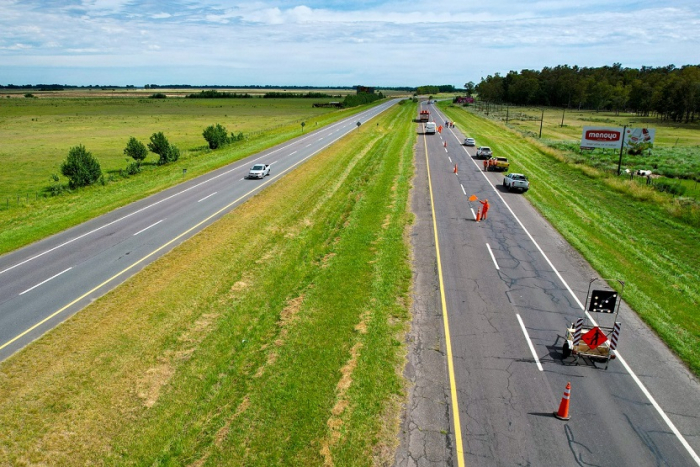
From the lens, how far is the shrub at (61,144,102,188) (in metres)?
38.4

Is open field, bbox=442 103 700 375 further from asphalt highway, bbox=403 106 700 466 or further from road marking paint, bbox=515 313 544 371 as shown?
road marking paint, bbox=515 313 544 371

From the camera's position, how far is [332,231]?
87.8 ft

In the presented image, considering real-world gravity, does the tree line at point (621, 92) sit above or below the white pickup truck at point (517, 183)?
above

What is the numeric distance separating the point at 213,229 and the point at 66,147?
2280 inches

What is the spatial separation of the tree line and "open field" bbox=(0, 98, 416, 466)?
433ft

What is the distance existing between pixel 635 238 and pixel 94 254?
30954 millimetres

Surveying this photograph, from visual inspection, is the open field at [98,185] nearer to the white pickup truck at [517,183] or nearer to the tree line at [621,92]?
the white pickup truck at [517,183]

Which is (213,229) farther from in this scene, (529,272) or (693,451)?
(693,451)

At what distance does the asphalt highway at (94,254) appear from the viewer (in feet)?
56.1

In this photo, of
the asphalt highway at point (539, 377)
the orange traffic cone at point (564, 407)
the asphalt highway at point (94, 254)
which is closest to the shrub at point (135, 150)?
the asphalt highway at point (94, 254)

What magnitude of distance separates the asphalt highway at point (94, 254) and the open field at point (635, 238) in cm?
2223

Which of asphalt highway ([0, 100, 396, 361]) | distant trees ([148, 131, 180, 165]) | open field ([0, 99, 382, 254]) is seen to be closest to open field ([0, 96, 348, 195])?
open field ([0, 99, 382, 254])

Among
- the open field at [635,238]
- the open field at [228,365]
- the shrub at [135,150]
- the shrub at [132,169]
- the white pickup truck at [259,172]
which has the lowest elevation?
the open field at [228,365]

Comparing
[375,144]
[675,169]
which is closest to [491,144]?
[375,144]
